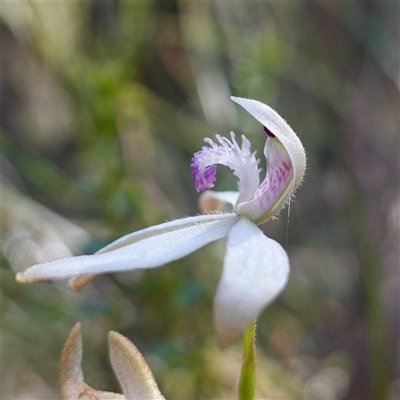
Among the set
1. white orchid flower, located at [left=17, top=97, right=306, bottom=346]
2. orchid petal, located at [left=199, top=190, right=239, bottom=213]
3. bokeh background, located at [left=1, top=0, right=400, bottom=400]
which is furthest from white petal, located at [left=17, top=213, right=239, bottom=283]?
bokeh background, located at [left=1, top=0, right=400, bottom=400]

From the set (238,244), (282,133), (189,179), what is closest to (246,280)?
(238,244)

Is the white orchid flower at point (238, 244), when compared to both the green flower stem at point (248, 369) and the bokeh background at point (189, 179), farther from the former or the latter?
the bokeh background at point (189, 179)

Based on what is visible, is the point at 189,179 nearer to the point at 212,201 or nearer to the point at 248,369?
the point at 212,201

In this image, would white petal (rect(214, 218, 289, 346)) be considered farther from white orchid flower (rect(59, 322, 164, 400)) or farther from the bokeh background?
the bokeh background

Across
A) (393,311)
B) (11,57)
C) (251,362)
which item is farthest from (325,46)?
(251,362)

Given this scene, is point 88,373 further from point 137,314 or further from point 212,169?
point 212,169

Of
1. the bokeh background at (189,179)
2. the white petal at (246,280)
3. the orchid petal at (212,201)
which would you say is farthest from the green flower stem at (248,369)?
the bokeh background at (189,179)
